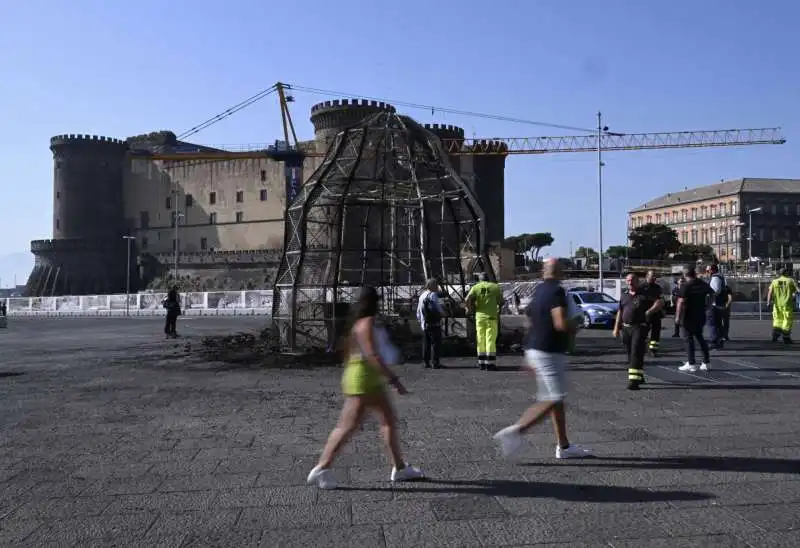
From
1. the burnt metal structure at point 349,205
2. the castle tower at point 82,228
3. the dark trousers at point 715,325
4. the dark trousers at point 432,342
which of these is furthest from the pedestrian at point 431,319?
the castle tower at point 82,228

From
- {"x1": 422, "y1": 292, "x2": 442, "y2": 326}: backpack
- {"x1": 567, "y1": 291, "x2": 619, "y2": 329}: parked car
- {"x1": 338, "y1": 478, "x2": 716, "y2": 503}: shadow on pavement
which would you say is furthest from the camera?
{"x1": 567, "y1": 291, "x2": 619, "y2": 329}: parked car

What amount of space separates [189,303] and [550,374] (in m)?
Result: 48.2

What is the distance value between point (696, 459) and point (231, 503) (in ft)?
12.1

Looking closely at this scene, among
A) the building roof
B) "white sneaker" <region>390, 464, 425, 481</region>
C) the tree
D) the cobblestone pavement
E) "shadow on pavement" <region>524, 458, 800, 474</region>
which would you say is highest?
the building roof

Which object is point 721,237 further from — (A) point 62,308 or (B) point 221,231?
(A) point 62,308

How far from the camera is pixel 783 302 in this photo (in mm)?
17578

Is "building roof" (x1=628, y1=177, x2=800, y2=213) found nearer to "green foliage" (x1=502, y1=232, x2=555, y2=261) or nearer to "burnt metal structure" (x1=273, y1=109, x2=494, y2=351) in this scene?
"green foliage" (x1=502, y1=232, x2=555, y2=261)

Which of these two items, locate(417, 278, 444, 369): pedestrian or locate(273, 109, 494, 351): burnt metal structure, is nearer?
locate(417, 278, 444, 369): pedestrian

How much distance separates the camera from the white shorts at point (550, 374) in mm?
6395

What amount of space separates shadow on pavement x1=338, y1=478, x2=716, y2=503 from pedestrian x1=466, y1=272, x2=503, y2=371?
7.36 meters

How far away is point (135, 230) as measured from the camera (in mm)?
97438

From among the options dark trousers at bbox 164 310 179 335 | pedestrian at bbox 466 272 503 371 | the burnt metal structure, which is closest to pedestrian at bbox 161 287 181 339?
dark trousers at bbox 164 310 179 335

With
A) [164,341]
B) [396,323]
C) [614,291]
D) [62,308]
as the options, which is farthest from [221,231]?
[396,323]

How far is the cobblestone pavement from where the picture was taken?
4824 millimetres
